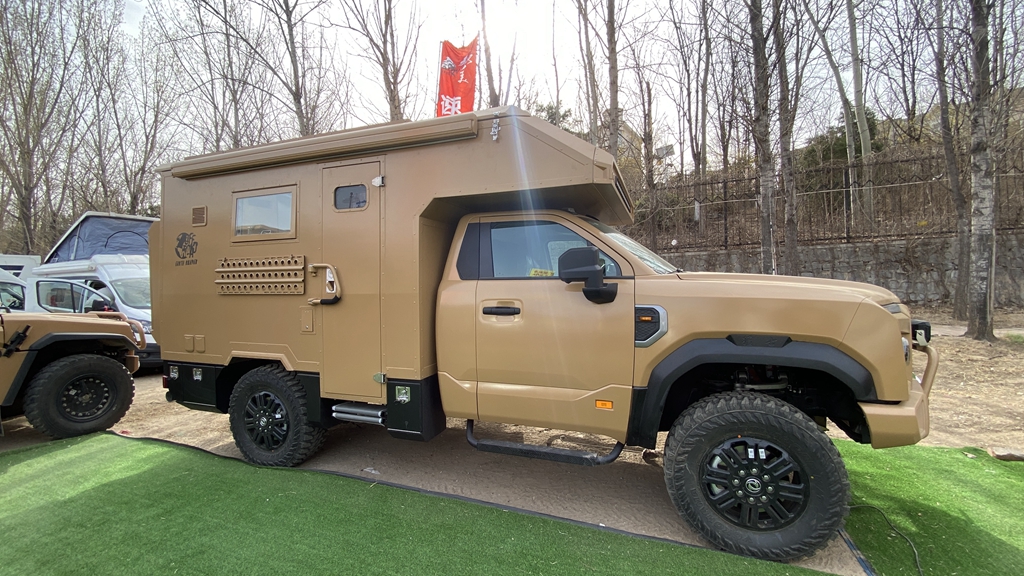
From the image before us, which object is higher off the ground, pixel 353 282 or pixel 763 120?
pixel 763 120

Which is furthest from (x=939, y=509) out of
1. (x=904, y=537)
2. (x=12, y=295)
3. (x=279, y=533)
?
(x=12, y=295)

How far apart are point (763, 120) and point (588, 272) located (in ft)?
19.8

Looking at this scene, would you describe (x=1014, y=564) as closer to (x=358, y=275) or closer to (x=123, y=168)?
(x=358, y=275)

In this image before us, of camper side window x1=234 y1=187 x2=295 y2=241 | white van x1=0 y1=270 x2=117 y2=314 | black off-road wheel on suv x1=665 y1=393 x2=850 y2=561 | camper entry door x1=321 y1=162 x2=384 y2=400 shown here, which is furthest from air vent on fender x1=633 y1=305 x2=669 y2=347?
white van x1=0 y1=270 x2=117 y2=314

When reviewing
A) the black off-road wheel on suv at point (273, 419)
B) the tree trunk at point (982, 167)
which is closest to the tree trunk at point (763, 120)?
the tree trunk at point (982, 167)

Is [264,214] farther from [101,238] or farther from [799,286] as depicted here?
[101,238]

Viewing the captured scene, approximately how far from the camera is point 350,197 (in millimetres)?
3773

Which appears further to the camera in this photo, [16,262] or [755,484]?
[16,262]

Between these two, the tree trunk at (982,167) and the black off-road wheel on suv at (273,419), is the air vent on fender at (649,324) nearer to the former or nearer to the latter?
the black off-road wheel on suv at (273,419)

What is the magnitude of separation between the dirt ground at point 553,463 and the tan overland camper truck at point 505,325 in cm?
44

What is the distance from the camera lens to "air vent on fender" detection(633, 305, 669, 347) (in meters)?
2.93

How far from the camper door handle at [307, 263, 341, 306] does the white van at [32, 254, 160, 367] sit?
21.6 feet

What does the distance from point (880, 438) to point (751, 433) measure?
0.67 meters

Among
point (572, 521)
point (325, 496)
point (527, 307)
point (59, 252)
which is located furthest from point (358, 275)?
point (59, 252)
